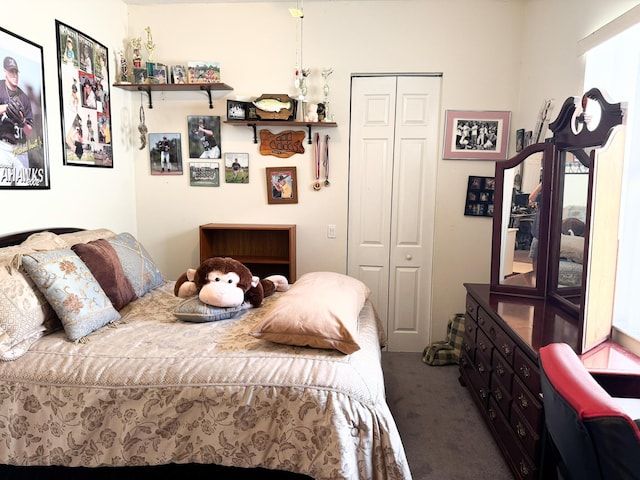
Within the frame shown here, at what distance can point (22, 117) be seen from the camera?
2.36 metres

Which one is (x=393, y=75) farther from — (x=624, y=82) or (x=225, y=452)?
(x=225, y=452)

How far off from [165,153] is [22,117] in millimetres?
1231

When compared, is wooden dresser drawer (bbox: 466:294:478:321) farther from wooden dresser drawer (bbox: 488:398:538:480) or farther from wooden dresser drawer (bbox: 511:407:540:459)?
wooden dresser drawer (bbox: 511:407:540:459)

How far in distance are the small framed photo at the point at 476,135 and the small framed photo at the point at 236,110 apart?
5.10 feet

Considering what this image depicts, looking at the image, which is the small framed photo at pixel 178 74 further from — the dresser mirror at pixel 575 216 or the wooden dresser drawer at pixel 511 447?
the wooden dresser drawer at pixel 511 447

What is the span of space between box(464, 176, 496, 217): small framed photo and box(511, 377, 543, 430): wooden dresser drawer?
1.72 meters

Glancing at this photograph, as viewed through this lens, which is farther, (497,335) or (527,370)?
(497,335)

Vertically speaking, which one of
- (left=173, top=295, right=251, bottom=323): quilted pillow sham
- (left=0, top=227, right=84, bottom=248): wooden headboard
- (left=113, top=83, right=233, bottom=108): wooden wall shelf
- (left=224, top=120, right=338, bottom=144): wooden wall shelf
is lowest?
(left=173, top=295, right=251, bottom=323): quilted pillow sham

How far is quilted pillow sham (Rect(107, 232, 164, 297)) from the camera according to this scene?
2.58 m

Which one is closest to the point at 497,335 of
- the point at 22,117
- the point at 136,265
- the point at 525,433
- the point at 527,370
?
the point at 527,370

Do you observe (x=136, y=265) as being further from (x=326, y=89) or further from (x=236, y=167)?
(x=326, y=89)

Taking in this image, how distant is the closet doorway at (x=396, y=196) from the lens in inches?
135

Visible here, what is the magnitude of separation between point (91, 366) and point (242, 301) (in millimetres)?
821

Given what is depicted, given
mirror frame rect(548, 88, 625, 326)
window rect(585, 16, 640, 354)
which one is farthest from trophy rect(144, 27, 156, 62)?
window rect(585, 16, 640, 354)
